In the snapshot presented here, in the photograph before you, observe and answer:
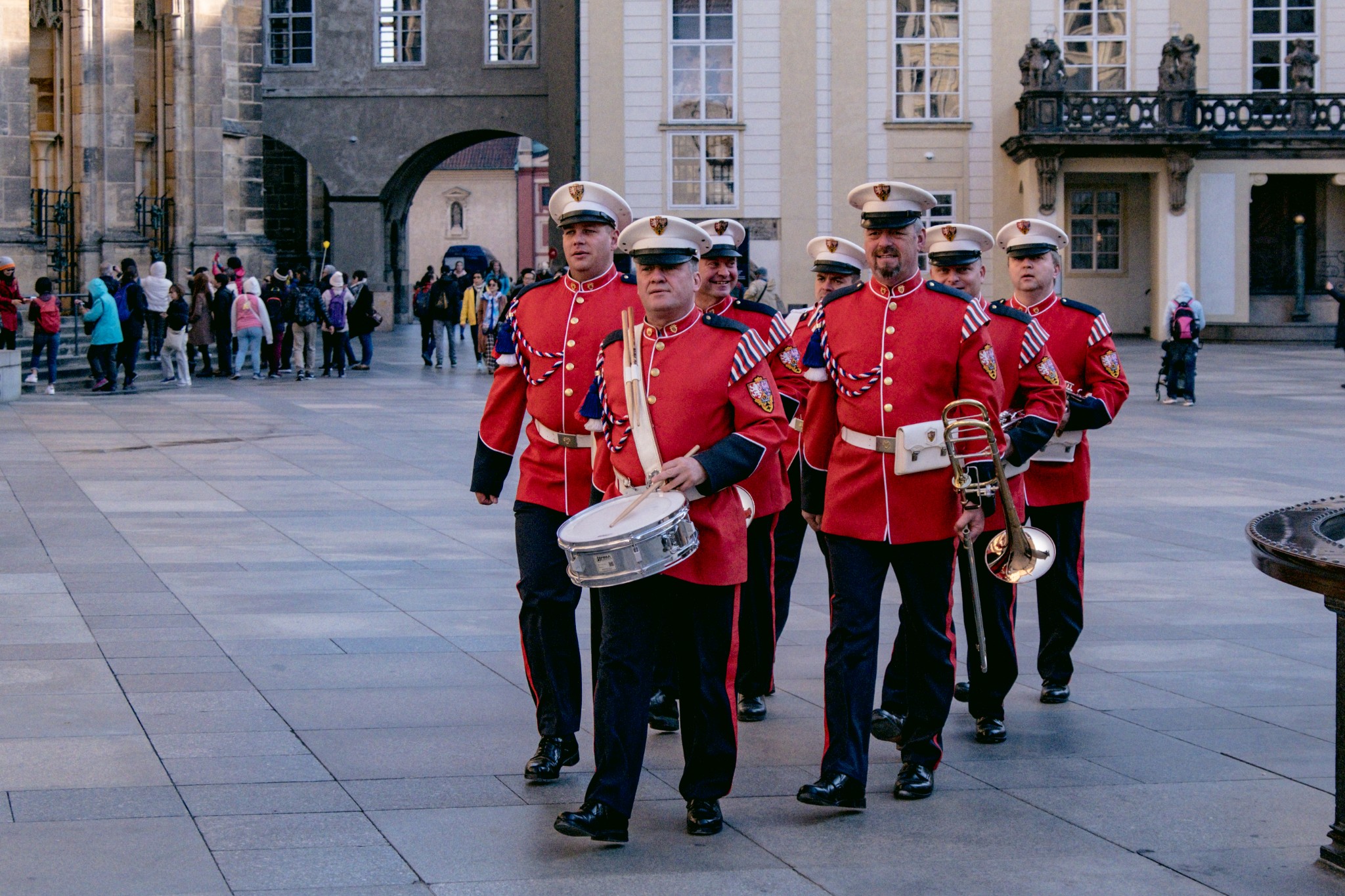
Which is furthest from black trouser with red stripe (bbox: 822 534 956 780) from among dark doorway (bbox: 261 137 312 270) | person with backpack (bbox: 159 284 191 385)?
dark doorway (bbox: 261 137 312 270)

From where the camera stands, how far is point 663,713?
6688 mm

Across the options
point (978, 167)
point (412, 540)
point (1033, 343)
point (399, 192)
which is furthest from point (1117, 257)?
point (1033, 343)

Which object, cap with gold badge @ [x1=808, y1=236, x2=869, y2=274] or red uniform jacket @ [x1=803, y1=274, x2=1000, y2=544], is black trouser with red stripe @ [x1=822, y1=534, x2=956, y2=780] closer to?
red uniform jacket @ [x1=803, y1=274, x2=1000, y2=544]

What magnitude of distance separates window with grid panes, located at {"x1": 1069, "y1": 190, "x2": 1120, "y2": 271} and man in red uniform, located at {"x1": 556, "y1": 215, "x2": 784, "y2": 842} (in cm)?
3637

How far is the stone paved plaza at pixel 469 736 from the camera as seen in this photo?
4.93m

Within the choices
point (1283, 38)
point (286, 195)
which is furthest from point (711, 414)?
point (286, 195)

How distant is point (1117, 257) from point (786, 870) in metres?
37.4

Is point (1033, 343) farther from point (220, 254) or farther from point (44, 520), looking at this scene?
point (220, 254)

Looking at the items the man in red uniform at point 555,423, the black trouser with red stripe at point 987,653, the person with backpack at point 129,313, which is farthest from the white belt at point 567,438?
the person with backpack at point 129,313

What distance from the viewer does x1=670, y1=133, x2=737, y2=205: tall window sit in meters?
38.4

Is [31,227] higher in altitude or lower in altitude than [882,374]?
higher

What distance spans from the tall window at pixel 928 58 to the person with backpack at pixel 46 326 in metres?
20.4

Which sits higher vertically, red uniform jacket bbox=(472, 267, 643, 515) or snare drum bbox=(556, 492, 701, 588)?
red uniform jacket bbox=(472, 267, 643, 515)

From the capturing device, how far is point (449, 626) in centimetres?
842
